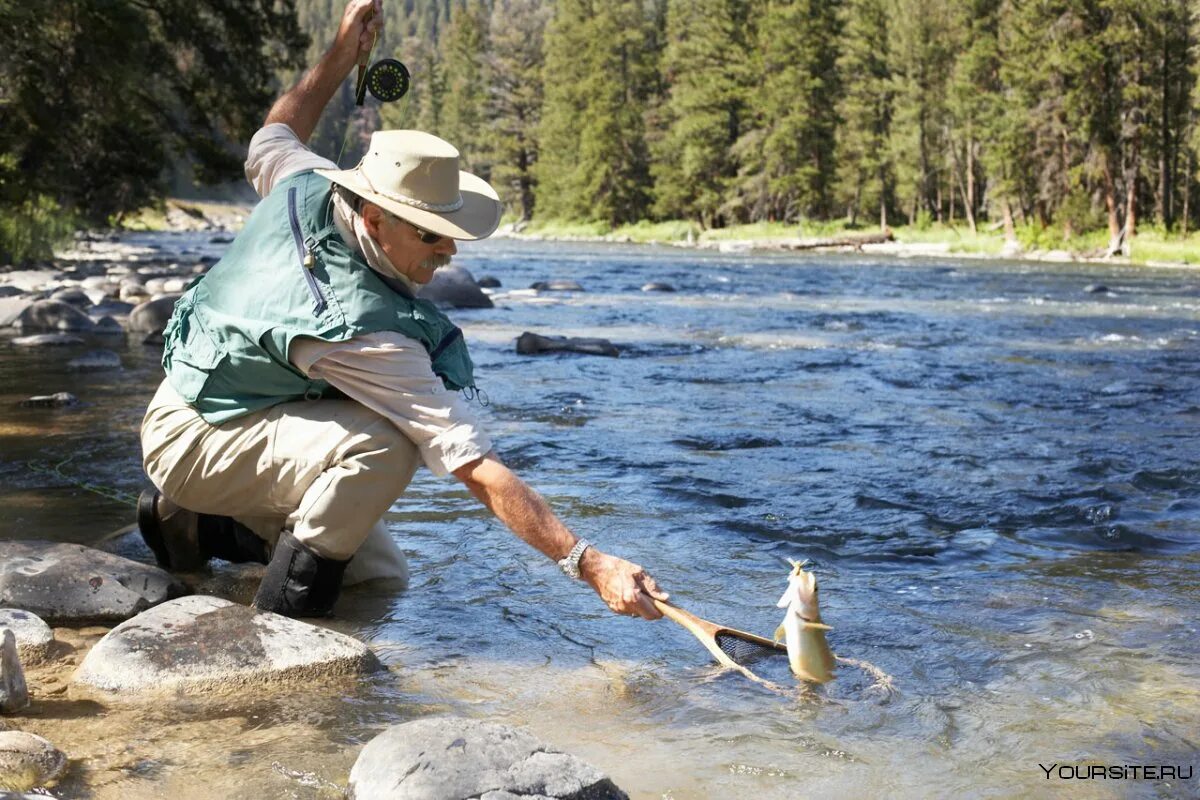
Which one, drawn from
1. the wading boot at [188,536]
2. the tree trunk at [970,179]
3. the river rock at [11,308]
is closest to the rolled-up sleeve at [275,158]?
the wading boot at [188,536]

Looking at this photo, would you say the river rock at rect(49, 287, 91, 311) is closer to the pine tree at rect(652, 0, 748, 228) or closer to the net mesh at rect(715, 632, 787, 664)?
the net mesh at rect(715, 632, 787, 664)

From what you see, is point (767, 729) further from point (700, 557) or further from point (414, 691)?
point (700, 557)

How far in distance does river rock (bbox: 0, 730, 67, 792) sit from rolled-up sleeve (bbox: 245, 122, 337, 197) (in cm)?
176

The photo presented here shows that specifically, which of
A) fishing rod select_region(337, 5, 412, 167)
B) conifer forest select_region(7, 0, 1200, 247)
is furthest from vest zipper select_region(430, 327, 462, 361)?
conifer forest select_region(7, 0, 1200, 247)

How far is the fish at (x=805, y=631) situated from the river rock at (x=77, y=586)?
1.79 m

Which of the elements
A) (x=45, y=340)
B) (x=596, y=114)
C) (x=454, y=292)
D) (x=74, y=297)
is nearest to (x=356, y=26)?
(x=45, y=340)

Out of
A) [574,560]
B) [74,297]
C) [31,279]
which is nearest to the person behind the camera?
[574,560]

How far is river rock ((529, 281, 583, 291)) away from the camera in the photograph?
66.5ft

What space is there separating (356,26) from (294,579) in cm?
187

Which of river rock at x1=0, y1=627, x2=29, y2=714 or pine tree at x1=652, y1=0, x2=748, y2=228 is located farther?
pine tree at x1=652, y1=0, x2=748, y2=228

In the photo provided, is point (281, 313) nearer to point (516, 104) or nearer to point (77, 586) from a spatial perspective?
point (77, 586)

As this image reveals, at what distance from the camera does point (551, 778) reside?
2385 millimetres

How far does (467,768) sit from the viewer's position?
93.7 inches

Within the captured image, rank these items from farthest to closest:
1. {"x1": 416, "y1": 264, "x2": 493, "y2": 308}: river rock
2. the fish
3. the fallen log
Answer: the fallen log
{"x1": 416, "y1": 264, "x2": 493, "y2": 308}: river rock
the fish
